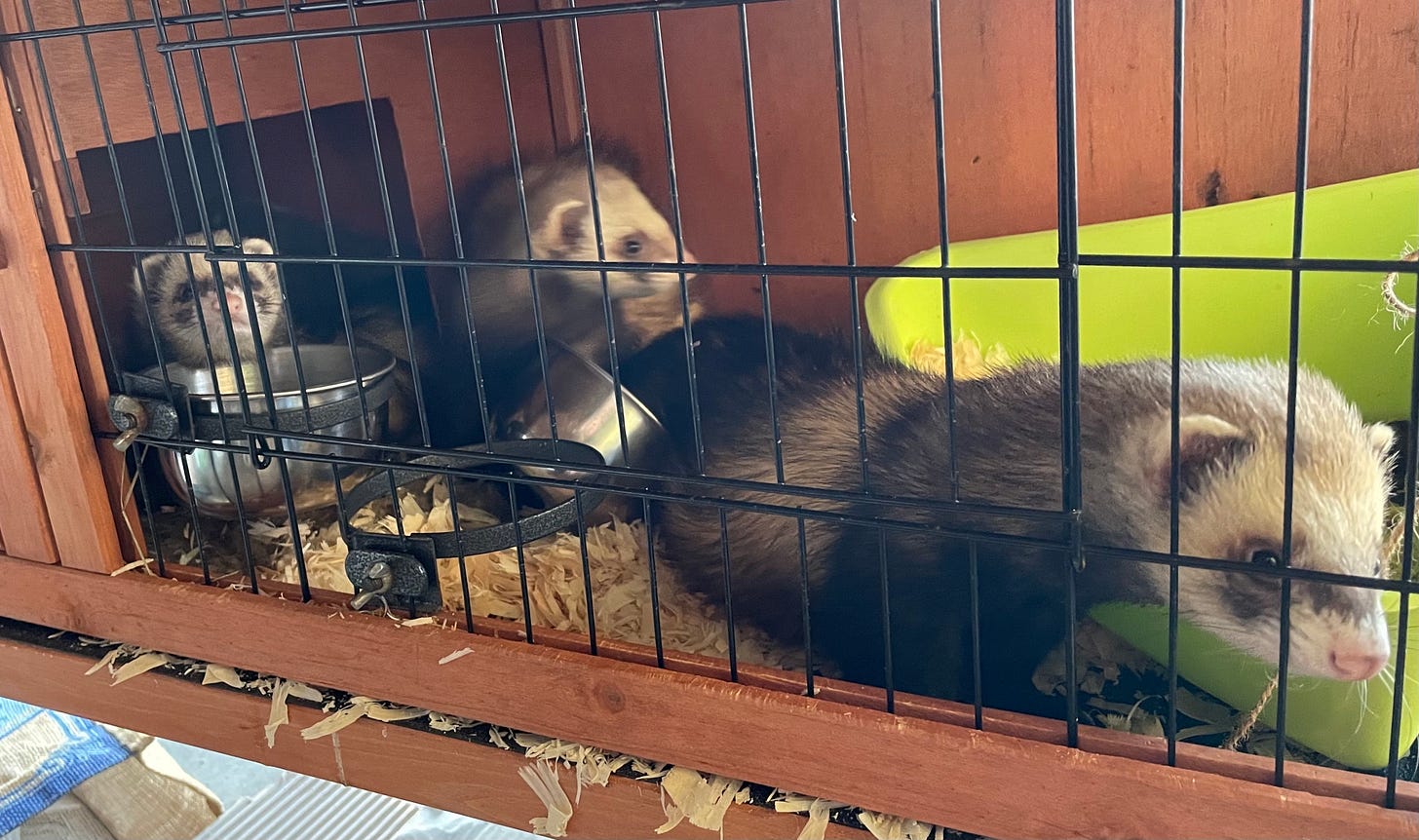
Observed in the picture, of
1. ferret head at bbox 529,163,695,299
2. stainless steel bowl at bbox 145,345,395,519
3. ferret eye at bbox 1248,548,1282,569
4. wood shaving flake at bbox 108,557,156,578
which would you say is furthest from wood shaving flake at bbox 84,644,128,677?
ferret eye at bbox 1248,548,1282,569

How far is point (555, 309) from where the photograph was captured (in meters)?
2.09

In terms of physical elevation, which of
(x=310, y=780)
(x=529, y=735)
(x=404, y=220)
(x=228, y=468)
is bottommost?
(x=310, y=780)

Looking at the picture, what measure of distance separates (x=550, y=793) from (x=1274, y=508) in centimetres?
77

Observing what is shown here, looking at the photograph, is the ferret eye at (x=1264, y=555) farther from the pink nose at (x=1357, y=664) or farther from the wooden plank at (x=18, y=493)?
A: the wooden plank at (x=18, y=493)

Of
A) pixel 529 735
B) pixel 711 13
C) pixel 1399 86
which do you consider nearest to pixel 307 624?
pixel 529 735

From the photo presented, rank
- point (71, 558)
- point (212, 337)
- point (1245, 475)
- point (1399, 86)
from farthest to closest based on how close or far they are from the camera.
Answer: point (212, 337), point (1399, 86), point (71, 558), point (1245, 475)

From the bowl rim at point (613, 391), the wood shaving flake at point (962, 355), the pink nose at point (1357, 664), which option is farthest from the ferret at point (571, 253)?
the pink nose at point (1357, 664)

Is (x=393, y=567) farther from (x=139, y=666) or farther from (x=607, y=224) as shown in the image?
(x=607, y=224)

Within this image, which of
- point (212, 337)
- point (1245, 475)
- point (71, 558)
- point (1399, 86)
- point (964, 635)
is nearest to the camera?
point (1245, 475)

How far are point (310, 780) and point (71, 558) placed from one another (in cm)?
81

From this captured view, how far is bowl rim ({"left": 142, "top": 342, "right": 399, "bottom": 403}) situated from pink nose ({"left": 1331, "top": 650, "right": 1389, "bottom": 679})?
38.8 inches

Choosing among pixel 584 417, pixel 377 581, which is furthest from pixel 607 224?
pixel 377 581

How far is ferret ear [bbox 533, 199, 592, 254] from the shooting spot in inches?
84.1

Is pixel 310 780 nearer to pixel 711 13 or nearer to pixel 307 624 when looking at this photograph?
pixel 307 624
